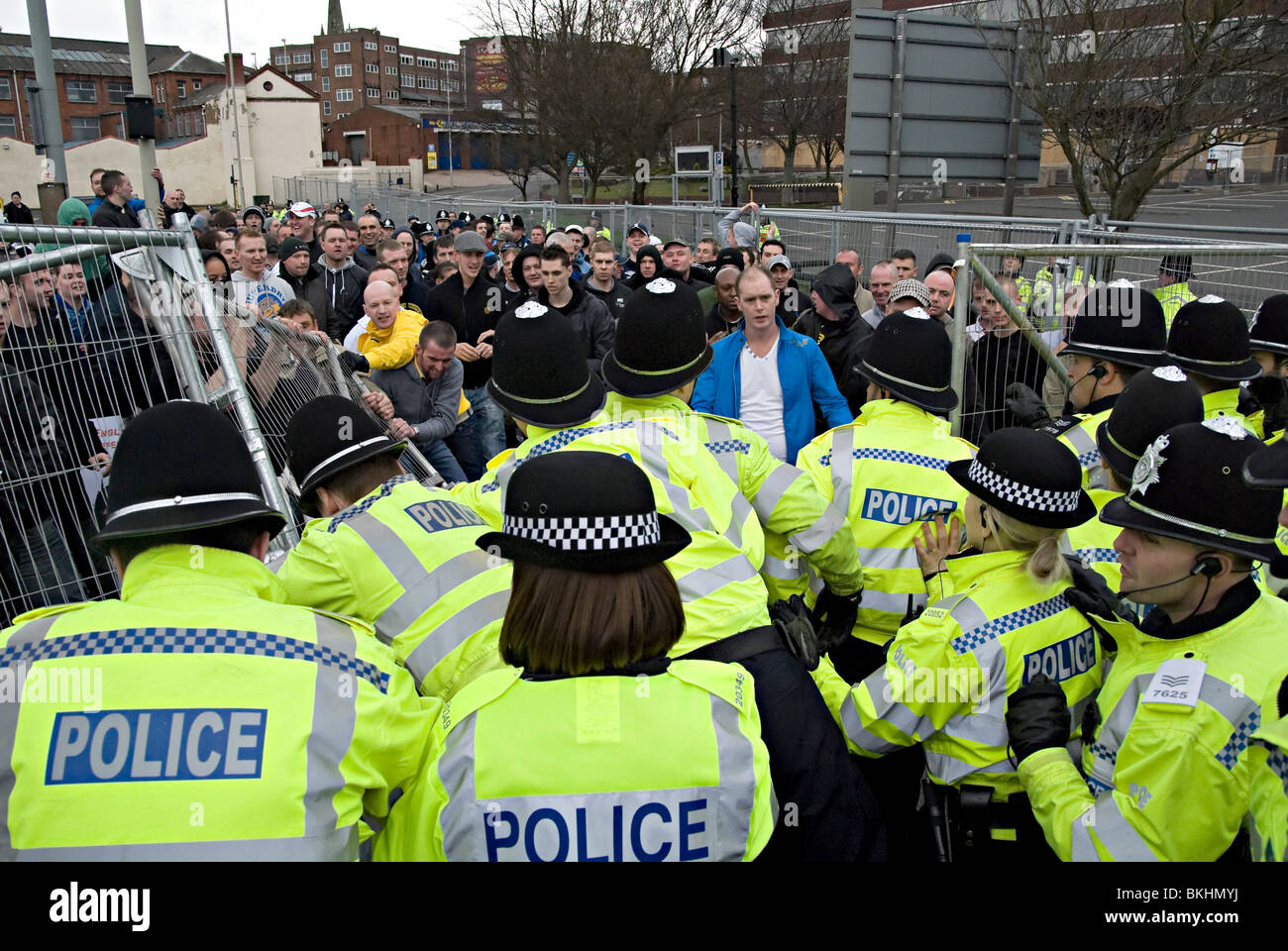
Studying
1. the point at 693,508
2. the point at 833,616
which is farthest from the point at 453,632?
the point at 833,616

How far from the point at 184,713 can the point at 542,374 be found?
167 cm

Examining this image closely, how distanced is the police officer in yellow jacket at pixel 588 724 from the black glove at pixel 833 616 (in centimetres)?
148

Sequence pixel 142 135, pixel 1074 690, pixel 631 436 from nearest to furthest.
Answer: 1. pixel 1074 690
2. pixel 631 436
3. pixel 142 135

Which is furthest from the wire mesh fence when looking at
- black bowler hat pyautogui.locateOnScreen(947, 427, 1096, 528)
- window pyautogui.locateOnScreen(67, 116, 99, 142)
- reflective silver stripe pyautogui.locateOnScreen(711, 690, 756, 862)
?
window pyautogui.locateOnScreen(67, 116, 99, 142)

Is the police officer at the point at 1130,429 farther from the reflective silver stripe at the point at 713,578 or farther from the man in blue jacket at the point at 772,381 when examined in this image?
the man in blue jacket at the point at 772,381

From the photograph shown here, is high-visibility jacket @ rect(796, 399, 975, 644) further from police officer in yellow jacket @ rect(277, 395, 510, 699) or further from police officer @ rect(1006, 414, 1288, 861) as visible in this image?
police officer in yellow jacket @ rect(277, 395, 510, 699)

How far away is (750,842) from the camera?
6.20ft

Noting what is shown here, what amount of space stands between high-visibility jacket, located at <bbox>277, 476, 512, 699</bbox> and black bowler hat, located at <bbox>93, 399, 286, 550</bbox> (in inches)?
16.8

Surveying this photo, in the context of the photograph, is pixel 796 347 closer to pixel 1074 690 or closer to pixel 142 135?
pixel 1074 690

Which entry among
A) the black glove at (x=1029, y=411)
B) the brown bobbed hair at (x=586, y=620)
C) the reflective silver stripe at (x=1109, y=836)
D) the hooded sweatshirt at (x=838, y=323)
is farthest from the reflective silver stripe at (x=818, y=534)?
the hooded sweatshirt at (x=838, y=323)

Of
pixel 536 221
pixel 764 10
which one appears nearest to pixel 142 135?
pixel 536 221
